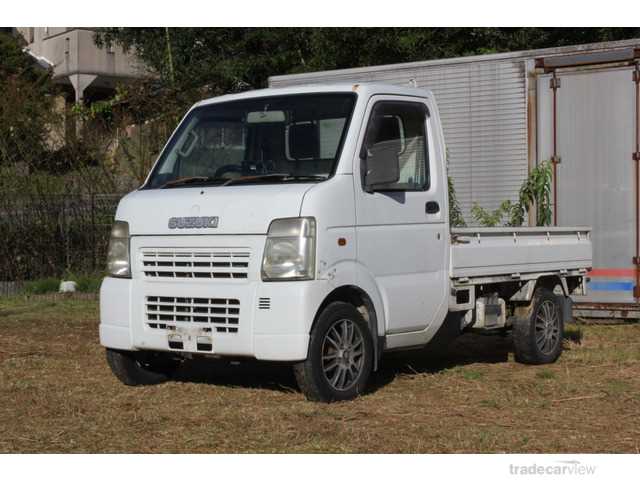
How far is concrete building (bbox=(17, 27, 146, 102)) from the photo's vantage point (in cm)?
3578

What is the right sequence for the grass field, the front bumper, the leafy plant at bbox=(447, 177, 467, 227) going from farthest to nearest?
the leafy plant at bbox=(447, 177, 467, 227) → the front bumper → the grass field

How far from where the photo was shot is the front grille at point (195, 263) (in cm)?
809

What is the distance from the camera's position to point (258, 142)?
8867mm

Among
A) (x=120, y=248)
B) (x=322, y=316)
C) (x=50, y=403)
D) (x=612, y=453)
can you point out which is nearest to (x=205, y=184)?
(x=120, y=248)

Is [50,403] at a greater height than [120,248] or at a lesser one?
lesser

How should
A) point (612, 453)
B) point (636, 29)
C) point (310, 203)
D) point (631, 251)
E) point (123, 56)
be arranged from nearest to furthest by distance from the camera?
point (612, 453) → point (310, 203) → point (631, 251) → point (636, 29) → point (123, 56)

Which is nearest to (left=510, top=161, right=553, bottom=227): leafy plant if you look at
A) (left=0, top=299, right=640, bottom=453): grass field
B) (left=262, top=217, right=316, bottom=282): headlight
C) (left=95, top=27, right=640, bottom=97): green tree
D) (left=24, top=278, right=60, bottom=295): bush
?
(left=0, top=299, right=640, bottom=453): grass field

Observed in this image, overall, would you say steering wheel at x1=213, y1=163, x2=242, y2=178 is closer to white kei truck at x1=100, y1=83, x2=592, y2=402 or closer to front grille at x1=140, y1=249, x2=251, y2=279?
white kei truck at x1=100, y1=83, x2=592, y2=402

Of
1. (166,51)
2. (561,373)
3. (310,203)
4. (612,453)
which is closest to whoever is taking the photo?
(612,453)

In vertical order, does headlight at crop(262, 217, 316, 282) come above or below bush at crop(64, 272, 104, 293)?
above

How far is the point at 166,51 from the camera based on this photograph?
2855 centimetres

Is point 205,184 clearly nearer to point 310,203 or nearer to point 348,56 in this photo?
point 310,203

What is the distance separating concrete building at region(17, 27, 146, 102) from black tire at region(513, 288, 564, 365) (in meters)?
25.4

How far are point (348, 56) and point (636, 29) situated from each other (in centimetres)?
630
